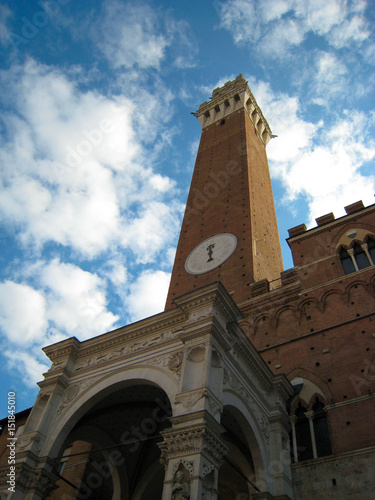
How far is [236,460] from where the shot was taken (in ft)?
35.4

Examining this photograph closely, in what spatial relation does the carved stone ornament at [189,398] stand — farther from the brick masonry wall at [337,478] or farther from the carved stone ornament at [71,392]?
the brick masonry wall at [337,478]

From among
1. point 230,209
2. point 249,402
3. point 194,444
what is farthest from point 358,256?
point 194,444

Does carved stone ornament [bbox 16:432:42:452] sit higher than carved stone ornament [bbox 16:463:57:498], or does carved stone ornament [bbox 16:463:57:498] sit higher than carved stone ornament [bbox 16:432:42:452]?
carved stone ornament [bbox 16:432:42:452]

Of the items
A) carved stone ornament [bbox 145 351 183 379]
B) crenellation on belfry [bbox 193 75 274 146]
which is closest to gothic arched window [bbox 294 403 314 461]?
carved stone ornament [bbox 145 351 183 379]

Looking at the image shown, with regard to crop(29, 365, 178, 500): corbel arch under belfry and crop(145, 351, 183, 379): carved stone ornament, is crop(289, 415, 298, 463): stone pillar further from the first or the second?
crop(145, 351, 183, 379): carved stone ornament

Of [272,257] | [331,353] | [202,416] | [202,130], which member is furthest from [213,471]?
[202,130]

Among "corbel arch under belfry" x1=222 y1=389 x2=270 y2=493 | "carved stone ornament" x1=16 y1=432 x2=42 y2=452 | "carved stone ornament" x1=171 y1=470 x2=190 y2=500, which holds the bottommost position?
"carved stone ornament" x1=171 y1=470 x2=190 y2=500

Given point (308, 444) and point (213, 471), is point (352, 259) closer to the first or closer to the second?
point (308, 444)

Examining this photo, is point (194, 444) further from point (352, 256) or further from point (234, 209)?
point (234, 209)

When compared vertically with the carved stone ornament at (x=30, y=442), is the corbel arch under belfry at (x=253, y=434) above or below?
above

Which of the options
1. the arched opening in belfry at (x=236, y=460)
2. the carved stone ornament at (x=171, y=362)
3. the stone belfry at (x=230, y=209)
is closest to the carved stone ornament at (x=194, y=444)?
the carved stone ornament at (x=171, y=362)

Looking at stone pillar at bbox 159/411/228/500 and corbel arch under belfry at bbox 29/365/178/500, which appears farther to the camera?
corbel arch under belfry at bbox 29/365/178/500

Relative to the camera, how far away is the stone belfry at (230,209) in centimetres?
1914

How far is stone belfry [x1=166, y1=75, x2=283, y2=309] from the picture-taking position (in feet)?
62.8
